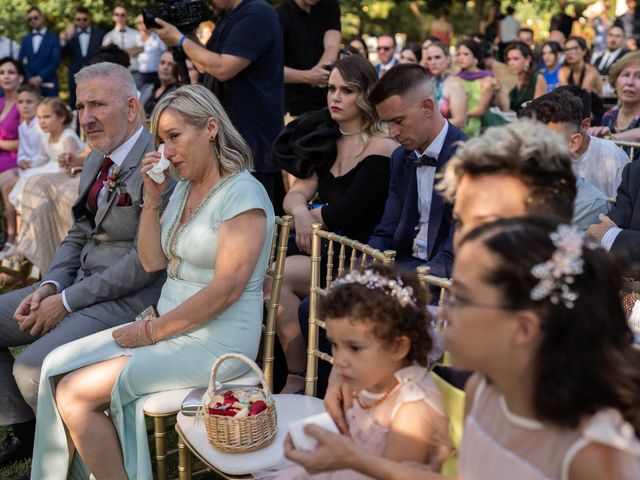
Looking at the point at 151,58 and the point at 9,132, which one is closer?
the point at 9,132

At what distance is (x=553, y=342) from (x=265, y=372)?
196 centimetres

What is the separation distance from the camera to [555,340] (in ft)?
5.15

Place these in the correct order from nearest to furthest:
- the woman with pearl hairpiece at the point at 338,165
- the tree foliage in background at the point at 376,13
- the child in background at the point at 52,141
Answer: the woman with pearl hairpiece at the point at 338,165 < the child in background at the point at 52,141 < the tree foliage in background at the point at 376,13

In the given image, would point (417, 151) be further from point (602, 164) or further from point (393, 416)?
point (393, 416)

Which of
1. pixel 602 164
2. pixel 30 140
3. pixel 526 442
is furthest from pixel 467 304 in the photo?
pixel 30 140

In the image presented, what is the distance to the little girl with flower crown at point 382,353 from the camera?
221 centimetres

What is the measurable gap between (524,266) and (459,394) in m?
0.59

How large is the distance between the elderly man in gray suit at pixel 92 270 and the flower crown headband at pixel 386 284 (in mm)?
1502

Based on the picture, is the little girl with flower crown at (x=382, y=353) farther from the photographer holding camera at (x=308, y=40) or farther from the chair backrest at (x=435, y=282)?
the photographer holding camera at (x=308, y=40)

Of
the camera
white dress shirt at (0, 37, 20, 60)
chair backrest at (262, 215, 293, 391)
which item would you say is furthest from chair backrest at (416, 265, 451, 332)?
white dress shirt at (0, 37, 20, 60)

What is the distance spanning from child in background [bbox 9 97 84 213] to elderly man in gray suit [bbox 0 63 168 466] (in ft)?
10.1

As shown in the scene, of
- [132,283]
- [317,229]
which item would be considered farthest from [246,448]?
[132,283]

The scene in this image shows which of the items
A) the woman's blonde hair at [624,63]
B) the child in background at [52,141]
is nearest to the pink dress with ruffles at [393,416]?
the woman's blonde hair at [624,63]

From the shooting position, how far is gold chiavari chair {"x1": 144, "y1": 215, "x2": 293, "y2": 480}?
3.05 metres
